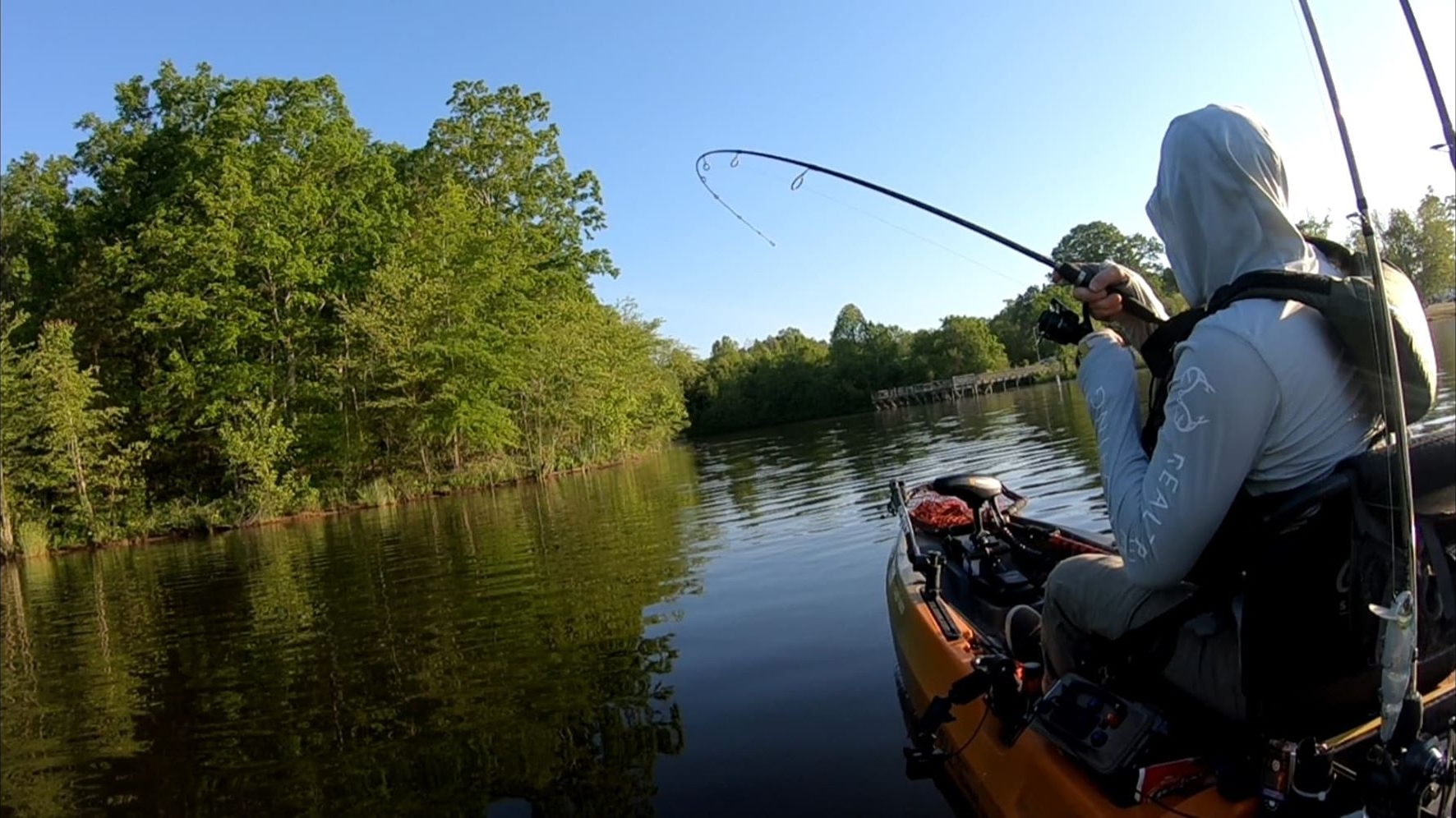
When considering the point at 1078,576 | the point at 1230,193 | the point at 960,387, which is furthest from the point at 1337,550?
the point at 960,387

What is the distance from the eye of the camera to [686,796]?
421 centimetres

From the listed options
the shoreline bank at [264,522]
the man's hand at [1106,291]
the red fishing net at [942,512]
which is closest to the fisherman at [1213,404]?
the man's hand at [1106,291]

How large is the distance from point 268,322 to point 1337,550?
30.6 meters

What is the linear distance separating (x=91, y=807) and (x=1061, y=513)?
8.88 m

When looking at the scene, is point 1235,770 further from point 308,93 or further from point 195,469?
point 308,93

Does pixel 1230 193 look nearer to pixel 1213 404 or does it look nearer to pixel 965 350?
pixel 1213 404

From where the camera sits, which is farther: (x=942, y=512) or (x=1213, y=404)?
(x=942, y=512)

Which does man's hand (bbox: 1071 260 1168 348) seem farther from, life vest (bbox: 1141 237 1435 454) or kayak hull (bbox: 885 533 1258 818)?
kayak hull (bbox: 885 533 1258 818)

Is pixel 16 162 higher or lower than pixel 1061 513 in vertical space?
higher

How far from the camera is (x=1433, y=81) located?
83.0 inches

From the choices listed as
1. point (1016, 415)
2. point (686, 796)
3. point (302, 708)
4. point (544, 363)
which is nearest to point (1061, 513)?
point (686, 796)

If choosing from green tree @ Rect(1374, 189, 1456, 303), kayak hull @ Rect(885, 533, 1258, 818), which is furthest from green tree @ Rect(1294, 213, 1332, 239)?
green tree @ Rect(1374, 189, 1456, 303)

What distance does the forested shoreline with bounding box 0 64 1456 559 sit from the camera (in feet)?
81.4

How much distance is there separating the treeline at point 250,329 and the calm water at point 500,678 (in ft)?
40.0
